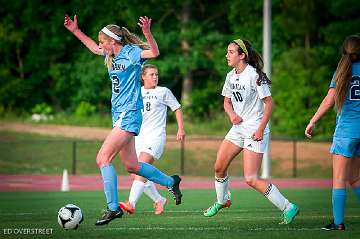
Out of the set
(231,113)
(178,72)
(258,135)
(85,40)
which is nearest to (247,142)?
(258,135)

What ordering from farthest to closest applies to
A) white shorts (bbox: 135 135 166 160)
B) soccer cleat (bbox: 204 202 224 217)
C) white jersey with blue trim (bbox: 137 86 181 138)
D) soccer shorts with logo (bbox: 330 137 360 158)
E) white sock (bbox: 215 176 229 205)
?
1. white jersey with blue trim (bbox: 137 86 181 138)
2. white shorts (bbox: 135 135 166 160)
3. soccer cleat (bbox: 204 202 224 217)
4. white sock (bbox: 215 176 229 205)
5. soccer shorts with logo (bbox: 330 137 360 158)

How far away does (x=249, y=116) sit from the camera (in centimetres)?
1311

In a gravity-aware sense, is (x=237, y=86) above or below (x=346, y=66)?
below

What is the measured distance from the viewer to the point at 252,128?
1300 cm

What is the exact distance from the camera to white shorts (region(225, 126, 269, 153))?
42.3 ft

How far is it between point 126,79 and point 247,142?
166cm

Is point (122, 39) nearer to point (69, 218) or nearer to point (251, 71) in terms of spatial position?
point (251, 71)

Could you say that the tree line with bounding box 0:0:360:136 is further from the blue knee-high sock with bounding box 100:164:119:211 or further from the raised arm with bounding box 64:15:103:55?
the blue knee-high sock with bounding box 100:164:119:211

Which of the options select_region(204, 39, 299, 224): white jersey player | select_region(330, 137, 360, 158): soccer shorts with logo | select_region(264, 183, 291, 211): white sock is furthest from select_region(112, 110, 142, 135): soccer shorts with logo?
select_region(330, 137, 360, 158): soccer shorts with logo

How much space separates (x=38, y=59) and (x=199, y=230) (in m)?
38.1

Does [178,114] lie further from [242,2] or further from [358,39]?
[242,2]

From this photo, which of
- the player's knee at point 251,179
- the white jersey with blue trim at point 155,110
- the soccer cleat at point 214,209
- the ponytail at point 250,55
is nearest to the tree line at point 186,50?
the white jersey with blue trim at point 155,110

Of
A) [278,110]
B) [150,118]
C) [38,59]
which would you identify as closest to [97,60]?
[38,59]

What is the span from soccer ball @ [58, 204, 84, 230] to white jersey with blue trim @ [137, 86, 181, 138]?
3.52 meters
